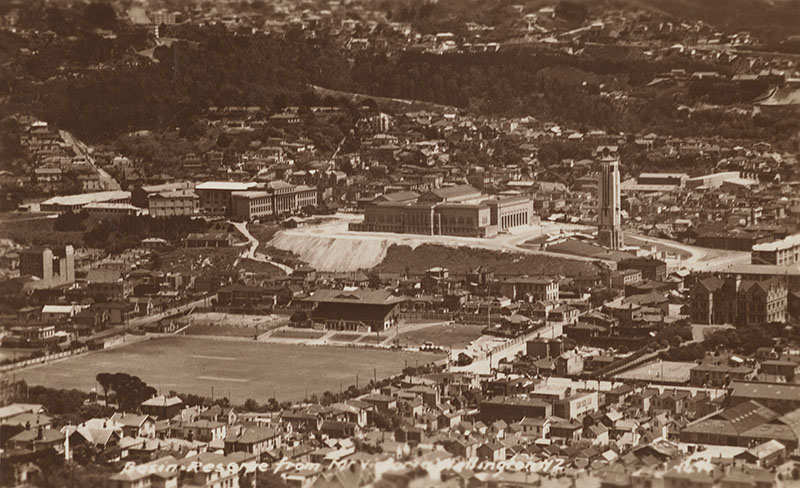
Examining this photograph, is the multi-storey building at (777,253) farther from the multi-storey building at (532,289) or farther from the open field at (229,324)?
the open field at (229,324)

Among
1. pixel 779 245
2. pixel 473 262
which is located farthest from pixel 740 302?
pixel 473 262

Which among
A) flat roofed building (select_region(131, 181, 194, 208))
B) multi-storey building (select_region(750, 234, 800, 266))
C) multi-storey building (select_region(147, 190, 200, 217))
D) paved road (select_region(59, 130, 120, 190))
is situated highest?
paved road (select_region(59, 130, 120, 190))

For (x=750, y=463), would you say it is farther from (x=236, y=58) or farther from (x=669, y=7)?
(x=236, y=58)

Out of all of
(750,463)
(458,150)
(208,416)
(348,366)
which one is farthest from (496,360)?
(458,150)

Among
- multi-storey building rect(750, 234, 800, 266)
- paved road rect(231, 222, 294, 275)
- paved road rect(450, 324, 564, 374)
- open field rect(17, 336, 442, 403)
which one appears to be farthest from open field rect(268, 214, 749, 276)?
open field rect(17, 336, 442, 403)

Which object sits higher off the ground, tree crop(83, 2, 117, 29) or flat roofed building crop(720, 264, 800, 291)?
tree crop(83, 2, 117, 29)

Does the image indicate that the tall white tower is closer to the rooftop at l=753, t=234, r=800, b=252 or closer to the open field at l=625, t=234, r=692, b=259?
the open field at l=625, t=234, r=692, b=259

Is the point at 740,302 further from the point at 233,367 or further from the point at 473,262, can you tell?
the point at 473,262
